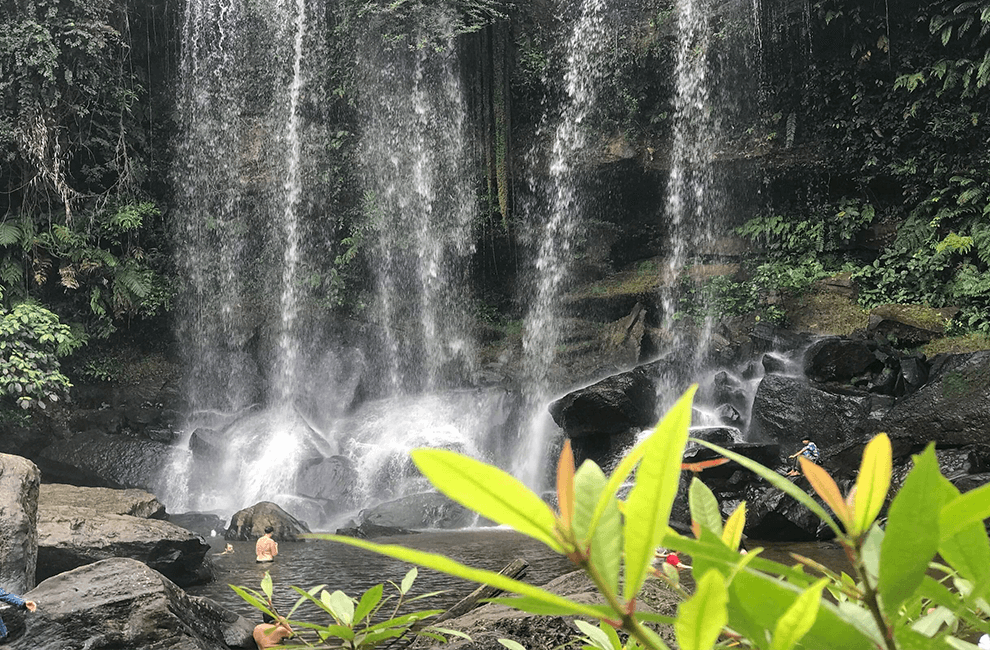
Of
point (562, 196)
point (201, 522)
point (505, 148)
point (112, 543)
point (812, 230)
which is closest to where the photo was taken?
point (112, 543)

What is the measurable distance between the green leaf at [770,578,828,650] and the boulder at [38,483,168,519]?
33.2ft

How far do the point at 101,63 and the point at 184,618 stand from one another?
1477cm

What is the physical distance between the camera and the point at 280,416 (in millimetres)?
16328

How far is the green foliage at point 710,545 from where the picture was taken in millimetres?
443

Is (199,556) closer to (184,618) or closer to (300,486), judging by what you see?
(184,618)

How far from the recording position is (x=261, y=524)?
10203 mm

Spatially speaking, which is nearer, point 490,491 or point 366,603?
point 490,491

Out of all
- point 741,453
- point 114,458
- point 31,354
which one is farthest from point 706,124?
point 31,354

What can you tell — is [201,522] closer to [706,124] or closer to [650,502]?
[650,502]

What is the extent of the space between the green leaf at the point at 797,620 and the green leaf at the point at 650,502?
0.09 meters

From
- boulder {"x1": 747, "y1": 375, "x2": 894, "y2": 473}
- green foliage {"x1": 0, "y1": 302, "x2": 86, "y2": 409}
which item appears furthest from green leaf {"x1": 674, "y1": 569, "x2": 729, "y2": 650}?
green foliage {"x1": 0, "y1": 302, "x2": 86, "y2": 409}

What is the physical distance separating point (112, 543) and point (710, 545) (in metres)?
7.96

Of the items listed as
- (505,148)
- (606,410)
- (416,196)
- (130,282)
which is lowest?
(606,410)

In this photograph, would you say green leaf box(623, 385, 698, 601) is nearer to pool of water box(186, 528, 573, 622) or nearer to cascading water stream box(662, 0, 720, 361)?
pool of water box(186, 528, 573, 622)
